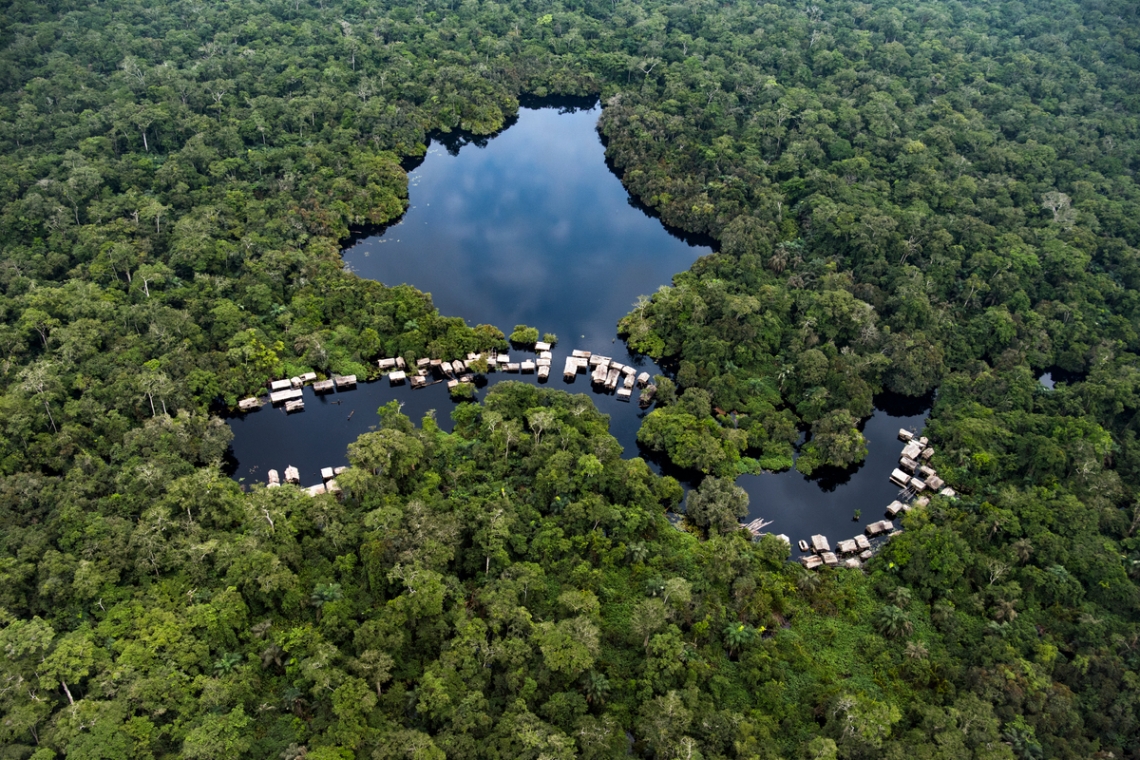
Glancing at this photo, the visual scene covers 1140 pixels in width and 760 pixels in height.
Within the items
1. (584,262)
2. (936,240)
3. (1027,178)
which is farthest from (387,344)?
(1027,178)

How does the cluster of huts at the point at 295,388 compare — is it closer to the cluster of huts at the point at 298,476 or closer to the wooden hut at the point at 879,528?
the cluster of huts at the point at 298,476

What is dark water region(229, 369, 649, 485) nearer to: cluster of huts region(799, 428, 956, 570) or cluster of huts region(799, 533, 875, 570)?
cluster of huts region(799, 533, 875, 570)

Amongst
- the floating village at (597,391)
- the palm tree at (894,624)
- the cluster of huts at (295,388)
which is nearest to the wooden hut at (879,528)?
the floating village at (597,391)

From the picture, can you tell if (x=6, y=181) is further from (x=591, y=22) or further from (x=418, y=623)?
(x=591, y=22)

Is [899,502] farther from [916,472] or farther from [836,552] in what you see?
[836,552]

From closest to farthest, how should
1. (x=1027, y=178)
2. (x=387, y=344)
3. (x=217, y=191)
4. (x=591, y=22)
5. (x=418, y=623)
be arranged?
(x=418, y=623)
(x=387, y=344)
(x=217, y=191)
(x=1027, y=178)
(x=591, y=22)

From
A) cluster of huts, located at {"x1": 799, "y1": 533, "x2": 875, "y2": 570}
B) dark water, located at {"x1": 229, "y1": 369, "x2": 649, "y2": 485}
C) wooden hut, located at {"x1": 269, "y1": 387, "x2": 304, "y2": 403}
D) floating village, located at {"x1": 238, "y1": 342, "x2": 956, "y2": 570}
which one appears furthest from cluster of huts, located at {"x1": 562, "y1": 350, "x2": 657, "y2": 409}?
wooden hut, located at {"x1": 269, "y1": 387, "x2": 304, "y2": 403}

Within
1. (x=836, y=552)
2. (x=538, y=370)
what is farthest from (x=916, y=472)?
(x=538, y=370)
